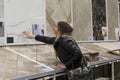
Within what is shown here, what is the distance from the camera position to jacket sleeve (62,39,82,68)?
4.16 m

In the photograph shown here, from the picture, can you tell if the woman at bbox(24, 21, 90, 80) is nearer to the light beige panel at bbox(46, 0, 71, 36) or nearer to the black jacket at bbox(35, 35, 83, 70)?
the black jacket at bbox(35, 35, 83, 70)

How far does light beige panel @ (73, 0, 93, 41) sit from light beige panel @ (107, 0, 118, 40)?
963 millimetres

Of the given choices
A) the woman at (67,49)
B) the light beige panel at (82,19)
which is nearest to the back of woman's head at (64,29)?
the woman at (67,49)

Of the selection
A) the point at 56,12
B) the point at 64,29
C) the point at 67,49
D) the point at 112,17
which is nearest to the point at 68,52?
the point at 67,49

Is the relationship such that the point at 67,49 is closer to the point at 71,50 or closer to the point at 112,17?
the point at 71,50

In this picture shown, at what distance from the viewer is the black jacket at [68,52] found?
4.17 meters

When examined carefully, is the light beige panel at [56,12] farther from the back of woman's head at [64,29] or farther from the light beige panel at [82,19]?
the back of woman's head at [64,29]

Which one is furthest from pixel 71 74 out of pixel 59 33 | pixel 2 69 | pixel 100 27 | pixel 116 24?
pixel 116 24

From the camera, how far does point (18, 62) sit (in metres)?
4.19

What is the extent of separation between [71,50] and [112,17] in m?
4.73

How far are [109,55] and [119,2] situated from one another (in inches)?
125

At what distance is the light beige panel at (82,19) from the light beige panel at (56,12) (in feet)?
0.95

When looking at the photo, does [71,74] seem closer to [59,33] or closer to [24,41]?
[59,33]

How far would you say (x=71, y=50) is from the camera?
4156mm
